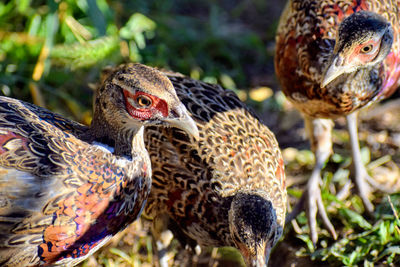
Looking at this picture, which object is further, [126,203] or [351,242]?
[351,242]

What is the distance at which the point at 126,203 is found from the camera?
270 cm

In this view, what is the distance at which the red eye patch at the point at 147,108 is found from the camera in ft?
8.51

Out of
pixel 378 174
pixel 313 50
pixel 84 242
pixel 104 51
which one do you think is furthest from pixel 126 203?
pixel 378 174

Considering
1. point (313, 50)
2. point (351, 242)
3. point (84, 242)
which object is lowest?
point (351, 242)

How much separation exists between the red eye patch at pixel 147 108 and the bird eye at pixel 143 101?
1 cm

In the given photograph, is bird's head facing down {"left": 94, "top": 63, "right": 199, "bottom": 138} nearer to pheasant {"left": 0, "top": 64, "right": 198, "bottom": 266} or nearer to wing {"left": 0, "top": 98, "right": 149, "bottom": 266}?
pheasant {"left": 0, "top": 64, "right": 198, "bottom": 266}

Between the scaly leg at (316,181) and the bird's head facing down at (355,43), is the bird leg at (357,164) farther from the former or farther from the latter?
the bird's head facing down at (355,43)

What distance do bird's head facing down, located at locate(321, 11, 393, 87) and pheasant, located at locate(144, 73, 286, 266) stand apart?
535 millimetres

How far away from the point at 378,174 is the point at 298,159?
0.59 metres

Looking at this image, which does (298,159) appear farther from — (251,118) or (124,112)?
(124,112)

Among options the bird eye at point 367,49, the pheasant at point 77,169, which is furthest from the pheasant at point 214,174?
the bird eye at point 367,49

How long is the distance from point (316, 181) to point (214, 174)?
1.02 metres

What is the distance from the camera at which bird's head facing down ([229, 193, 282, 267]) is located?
8.56 feet

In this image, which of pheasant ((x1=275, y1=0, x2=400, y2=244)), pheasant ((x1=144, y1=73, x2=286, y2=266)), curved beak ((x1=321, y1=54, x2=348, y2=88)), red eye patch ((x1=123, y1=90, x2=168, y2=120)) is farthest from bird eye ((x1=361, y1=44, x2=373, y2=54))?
red eye patch ((x1=123, y1=90, x2=168, y2=120))
